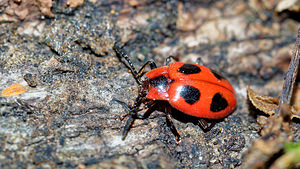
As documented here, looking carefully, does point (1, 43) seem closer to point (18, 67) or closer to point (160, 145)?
point (18, 67)

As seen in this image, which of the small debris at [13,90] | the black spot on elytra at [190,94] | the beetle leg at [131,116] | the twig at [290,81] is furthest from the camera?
the black spot on elytra at [190,94]

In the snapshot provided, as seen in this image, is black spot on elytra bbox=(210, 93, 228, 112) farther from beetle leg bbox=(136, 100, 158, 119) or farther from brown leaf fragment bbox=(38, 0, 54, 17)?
brown leaf fragment bbox=(38, 0, 54, 17)

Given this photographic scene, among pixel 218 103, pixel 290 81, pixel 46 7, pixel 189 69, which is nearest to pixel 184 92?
pixel 189 69

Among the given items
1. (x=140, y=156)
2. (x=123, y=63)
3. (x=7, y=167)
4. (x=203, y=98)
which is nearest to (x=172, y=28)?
(x=123, y=63)

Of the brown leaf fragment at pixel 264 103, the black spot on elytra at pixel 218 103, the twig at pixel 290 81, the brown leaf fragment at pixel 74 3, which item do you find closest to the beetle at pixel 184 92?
the black spot on elytra at pixel 218 103

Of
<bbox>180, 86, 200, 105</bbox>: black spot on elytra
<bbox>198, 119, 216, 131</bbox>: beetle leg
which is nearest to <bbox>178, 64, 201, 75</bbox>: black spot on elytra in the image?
<bbox>180, 86, 200, 105</bbox>: black spot on elytra

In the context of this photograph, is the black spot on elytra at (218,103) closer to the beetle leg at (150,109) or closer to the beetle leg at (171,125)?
the beetle leg at (171,125)

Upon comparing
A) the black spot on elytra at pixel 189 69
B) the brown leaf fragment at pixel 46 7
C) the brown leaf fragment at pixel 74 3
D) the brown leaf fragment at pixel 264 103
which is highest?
the brown leaf fragment at pixel 74 3
